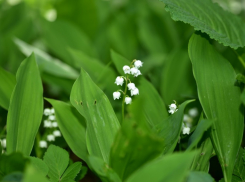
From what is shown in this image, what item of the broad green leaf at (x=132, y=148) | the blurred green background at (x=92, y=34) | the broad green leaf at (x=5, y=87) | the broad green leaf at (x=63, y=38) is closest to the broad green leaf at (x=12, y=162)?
the broad green leaf at (x=132, y=148)

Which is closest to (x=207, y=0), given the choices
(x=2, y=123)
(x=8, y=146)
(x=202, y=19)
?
(x=202, y=19)

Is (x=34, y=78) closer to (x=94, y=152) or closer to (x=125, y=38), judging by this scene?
(x=94, y=152)

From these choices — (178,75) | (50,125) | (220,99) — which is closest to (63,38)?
(178,75)

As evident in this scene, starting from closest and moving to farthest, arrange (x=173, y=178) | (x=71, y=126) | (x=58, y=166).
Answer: (x=173, y=178)
(x=58, y=166)
(x=71, y=126)

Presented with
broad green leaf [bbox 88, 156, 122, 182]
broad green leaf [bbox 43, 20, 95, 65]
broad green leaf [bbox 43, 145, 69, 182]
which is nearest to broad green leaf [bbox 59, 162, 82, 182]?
broad green leaf [bbox 43, 145, 69, 182]

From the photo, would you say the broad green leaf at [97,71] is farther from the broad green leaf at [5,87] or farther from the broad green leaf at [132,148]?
the broad green leaf at [132,148]

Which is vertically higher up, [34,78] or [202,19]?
[202,19]

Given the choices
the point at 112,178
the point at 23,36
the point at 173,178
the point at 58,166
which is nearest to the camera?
the point at 173,178
